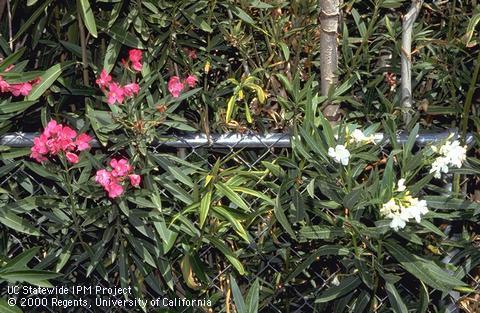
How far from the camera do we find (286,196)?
278 cm

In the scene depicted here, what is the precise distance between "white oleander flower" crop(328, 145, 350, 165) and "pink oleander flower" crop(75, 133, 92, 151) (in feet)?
2.96

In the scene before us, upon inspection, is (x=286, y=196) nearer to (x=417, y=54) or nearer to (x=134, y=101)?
(x=134, y=101)

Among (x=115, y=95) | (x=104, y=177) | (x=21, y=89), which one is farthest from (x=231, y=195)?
(x=21, y=89)

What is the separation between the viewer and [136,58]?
2.87 metres

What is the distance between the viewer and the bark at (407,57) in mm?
2877

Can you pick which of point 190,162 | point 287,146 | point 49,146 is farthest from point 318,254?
point 49,146

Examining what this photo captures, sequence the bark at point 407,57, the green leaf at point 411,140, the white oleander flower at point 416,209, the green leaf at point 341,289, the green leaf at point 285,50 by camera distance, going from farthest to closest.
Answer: the green leaf at point 285,50, the bark at point 407,57, the green leaf at point 341,289, the green leaf at point 411,140, the white oleander flower at point 416,209

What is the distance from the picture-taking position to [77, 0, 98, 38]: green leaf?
2.71 metres

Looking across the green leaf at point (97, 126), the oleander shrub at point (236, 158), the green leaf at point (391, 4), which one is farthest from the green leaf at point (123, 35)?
the green leaf at point (391, 4)

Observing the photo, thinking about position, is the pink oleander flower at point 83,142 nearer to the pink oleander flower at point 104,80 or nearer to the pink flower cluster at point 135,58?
the pink oleander flower at point 104,80

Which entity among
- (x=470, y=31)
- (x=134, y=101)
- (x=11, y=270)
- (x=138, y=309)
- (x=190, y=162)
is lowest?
(x=138, y=309)

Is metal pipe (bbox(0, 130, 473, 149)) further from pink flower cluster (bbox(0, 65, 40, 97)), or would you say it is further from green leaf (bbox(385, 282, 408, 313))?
green leaf (bbox(385, 282, 408, 313))

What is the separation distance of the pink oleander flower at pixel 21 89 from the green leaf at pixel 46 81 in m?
0.02

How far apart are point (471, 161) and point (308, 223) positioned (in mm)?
650
